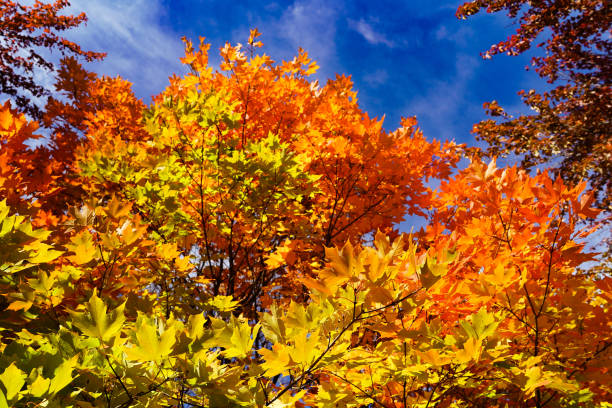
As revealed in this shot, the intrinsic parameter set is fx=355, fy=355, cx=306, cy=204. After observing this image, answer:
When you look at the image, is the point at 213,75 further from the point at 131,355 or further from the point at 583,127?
the point at 583,127

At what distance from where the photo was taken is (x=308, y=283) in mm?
1447

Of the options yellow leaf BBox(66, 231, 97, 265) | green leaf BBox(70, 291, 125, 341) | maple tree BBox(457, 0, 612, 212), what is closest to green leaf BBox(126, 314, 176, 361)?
green leaf BBox(70, 291, 125, 341)

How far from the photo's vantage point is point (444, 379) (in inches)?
72.3

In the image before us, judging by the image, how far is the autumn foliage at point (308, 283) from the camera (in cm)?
144

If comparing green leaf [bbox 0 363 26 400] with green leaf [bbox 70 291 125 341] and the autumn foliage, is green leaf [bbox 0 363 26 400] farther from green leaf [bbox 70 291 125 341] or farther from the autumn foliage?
green leaf [bbox 70 291 125 341]

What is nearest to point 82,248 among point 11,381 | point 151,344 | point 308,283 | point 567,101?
point 11,381

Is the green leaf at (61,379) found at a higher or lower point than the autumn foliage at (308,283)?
lower

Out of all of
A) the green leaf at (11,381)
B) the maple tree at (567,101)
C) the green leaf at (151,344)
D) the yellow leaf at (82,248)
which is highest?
the maple tree at (567,101)

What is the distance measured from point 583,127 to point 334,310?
1190cm

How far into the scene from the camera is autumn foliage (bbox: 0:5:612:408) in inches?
56.8

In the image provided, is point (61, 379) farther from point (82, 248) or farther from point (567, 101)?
point (567, 101)

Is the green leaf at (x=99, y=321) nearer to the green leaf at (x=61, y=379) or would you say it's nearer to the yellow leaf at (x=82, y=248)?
the green leaf at (x=61, y=379)

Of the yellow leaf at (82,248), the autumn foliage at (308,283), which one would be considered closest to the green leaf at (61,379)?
the autumn foliage at (308,283)

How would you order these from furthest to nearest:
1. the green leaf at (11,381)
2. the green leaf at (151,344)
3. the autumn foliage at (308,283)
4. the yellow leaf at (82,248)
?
the yellow leaf at (82,248)
the autumn foliage at (308,283)
the green leaf at (151,344)
the green leaf at (11,381)
